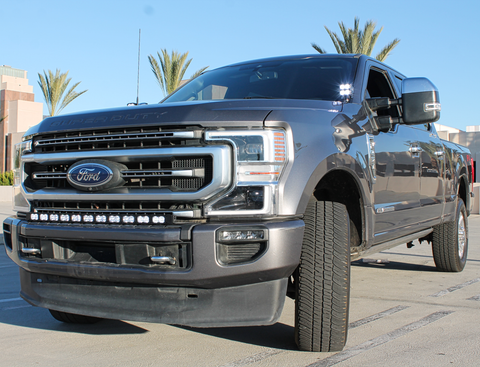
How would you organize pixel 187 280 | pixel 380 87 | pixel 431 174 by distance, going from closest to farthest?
pixel 187 280
pixel 380 87
pixel 431 174

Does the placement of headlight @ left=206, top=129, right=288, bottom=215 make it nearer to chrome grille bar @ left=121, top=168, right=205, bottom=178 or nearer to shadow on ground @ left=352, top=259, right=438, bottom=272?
chrome grille bar @ left=121, top=168, right=205, bottom=178

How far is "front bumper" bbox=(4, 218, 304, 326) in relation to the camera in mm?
2693

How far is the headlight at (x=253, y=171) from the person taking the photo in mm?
2730

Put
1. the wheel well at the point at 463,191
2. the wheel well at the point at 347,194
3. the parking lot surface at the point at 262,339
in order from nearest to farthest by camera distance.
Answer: the parking lot surface at the point at 262,339
the wheel well at the point at 347,194
the wheel well at the point at 463,191

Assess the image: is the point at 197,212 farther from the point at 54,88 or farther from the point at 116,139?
the point at 54,88

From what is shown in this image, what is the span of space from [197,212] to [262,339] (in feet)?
3.79

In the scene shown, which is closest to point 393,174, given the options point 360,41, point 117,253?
point 117,253

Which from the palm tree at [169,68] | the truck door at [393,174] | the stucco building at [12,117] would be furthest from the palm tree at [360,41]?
the stucco building at [12,117]

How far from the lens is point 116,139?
2.99 metres

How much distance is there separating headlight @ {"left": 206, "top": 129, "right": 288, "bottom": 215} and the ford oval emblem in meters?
0.60

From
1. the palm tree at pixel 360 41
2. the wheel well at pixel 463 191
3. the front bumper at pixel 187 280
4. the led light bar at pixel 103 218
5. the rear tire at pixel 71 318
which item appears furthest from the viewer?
the palm tree at pixel 360 41

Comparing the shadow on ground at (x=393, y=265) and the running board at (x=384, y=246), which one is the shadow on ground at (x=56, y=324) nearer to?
the running board at (x=384, y=246)

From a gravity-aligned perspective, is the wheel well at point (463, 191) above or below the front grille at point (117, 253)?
above

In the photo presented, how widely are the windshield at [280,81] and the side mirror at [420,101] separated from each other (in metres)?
0.46
